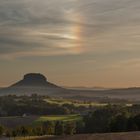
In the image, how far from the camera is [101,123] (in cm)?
17562

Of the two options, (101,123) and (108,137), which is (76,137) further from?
(101,123)

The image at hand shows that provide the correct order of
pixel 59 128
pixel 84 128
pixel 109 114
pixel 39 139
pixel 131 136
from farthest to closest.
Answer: pixel 109 114 → pixel 84 128 → pixel 59 128 → pixel 39 139 → pixel 131 136

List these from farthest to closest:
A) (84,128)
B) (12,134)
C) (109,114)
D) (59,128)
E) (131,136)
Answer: (109,114)
(84,128)
(59,128)
(12,134)
(131,136)

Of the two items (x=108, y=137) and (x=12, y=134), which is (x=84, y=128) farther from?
(x=108, y=137)

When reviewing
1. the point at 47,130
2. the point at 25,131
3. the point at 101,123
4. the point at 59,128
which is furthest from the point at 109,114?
the point at 25,131

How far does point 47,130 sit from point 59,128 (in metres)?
12.4

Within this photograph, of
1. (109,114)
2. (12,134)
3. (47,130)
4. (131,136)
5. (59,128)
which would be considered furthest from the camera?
(109,114)

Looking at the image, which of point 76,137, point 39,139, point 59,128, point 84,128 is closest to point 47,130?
point 59,128

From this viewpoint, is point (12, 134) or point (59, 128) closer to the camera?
point (12, 134)

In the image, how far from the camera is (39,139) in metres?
101

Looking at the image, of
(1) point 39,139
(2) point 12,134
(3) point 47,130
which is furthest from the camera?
(3) point 47,130

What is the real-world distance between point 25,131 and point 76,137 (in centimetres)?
4792

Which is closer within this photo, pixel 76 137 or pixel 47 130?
pixel 76 137

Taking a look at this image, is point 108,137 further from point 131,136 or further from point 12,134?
point 12,134
